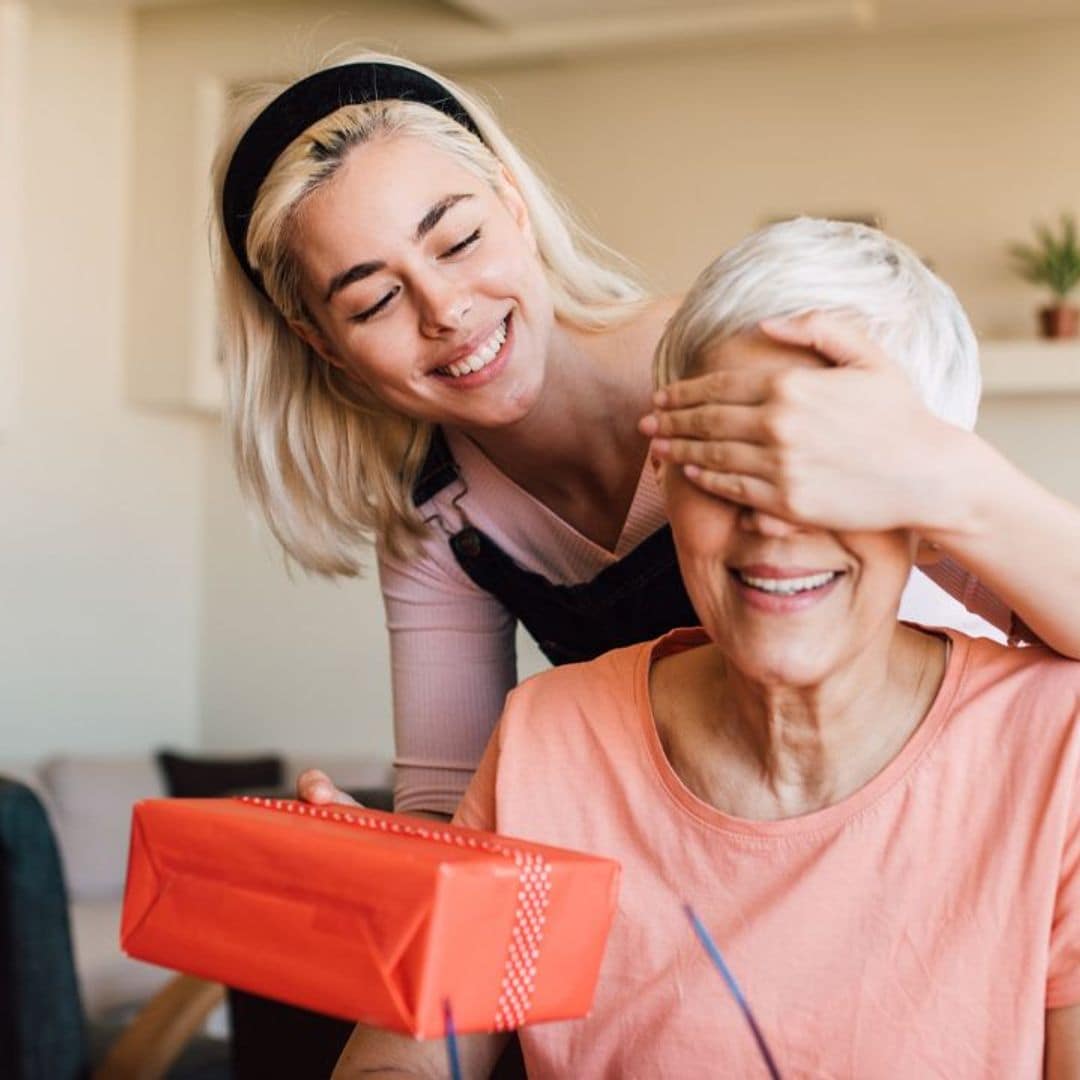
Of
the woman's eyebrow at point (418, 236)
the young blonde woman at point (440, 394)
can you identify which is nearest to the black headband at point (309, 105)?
the young blonde woman at point (440, 394)

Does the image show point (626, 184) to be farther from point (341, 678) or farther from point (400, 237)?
point (400, 237)

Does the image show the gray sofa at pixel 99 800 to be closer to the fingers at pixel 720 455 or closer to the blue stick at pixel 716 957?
the blue stick at pixel 716 957

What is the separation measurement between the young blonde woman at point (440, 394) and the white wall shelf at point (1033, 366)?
291 cm

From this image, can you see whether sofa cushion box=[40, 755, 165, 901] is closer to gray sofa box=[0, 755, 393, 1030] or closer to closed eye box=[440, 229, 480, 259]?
gray sofa box=[0, 755, 393, 1030]

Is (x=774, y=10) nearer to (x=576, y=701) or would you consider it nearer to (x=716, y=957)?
(x=576, y=701)

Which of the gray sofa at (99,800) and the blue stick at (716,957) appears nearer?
the blue stick at (716,957)

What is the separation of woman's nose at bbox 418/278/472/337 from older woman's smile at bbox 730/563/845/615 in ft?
1.58

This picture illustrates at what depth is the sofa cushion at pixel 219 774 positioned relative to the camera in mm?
5504

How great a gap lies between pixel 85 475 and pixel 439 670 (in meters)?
4.10

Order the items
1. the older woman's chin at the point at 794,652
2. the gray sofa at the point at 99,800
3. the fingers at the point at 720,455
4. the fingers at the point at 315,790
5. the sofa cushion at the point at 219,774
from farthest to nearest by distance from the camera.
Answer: the sofa cushion at the point at 219,774
the gray sofa at the point at 99,800
the fingers at the point at 315,790
the older woman's chin at the point at 794,652
the fingers at the point at 720,455

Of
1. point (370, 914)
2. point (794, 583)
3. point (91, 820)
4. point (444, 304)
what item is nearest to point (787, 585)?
point (794, 583)

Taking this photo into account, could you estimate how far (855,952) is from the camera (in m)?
1.29

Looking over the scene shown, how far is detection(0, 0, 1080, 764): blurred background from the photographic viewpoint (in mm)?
4859

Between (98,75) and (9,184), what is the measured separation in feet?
2.20
